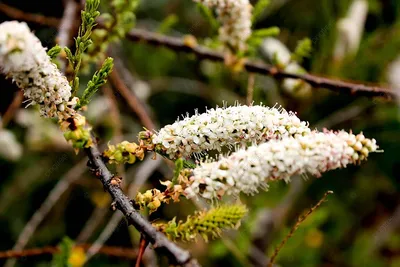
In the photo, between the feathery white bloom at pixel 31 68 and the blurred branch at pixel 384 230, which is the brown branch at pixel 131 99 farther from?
the blurred branch at pixel 384 230

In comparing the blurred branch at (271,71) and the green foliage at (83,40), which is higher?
the blurred branch at (271,71)

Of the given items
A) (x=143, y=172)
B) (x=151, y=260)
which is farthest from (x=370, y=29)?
(x=151, y=260)

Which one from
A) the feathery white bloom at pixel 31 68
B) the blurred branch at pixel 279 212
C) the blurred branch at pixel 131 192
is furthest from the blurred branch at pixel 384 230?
the feathery white bloom at pixel 31 68

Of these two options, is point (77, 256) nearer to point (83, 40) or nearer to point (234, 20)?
point (234, 20)

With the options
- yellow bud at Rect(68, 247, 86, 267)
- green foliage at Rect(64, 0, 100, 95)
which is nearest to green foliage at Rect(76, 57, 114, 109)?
green foliage at Rect(64, 0, 100, 95)

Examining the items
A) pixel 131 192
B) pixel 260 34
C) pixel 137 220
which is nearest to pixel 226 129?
pixel 137 220

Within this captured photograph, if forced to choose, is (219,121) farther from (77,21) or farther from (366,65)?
(366,65)
